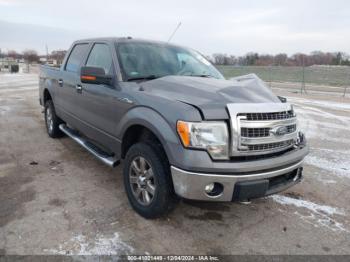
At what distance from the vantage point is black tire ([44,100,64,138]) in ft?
19.8

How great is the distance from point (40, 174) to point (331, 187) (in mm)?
4026

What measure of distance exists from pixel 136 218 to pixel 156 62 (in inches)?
75.2

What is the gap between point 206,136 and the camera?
2639 millimetres

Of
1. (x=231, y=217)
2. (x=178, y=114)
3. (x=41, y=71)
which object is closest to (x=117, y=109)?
(x=178, y=114)

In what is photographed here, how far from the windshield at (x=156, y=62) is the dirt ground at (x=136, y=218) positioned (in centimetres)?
152

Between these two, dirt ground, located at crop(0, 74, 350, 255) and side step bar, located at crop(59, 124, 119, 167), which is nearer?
dirt ground, located at crop(0, 74, 350, 255)

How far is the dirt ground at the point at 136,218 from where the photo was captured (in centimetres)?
279

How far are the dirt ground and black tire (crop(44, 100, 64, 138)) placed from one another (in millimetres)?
1207

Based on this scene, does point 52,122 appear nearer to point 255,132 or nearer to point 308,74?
point 255,132

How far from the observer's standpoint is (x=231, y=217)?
334 centimetres

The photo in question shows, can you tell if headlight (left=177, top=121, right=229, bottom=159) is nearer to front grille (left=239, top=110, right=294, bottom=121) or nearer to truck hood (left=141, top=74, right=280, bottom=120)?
truck hood (left=141, top=74, right=280, bottom=120)

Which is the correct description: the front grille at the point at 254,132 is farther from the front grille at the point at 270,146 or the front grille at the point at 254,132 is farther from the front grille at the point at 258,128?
the front grille at the point at 270,146

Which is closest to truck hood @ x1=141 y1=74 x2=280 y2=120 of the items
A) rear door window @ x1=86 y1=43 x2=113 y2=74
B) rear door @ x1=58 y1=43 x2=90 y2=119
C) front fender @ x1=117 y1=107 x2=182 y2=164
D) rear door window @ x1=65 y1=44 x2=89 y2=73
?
front fender @ x1=117 y1=107 x2=182 y2=164

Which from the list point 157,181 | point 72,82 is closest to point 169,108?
point 157,181
